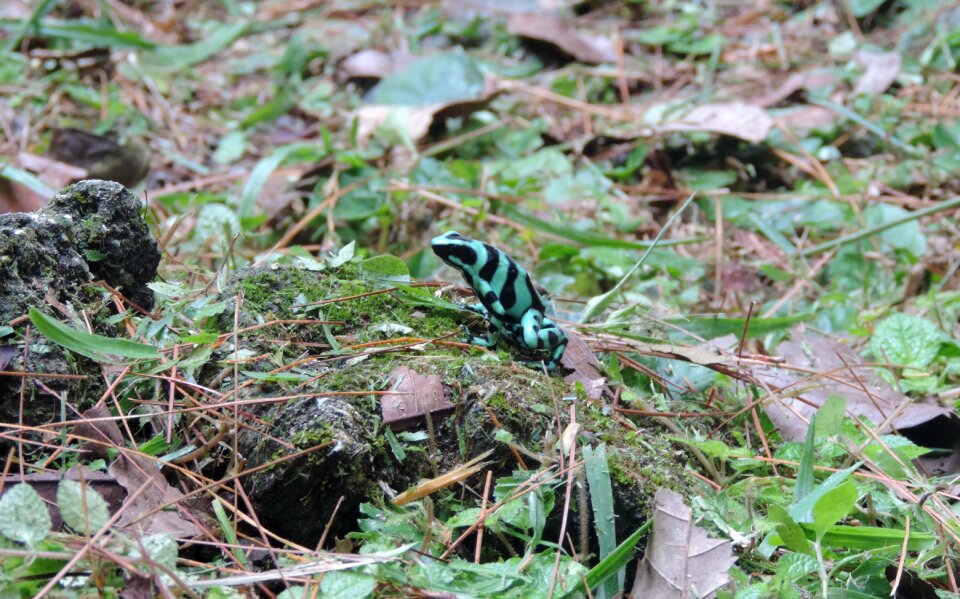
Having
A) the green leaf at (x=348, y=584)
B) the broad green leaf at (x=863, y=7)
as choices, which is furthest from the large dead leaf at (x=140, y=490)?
the broad green leaf at (x=863, y=7)

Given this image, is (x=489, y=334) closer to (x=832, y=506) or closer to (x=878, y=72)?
(x=832, y=506)

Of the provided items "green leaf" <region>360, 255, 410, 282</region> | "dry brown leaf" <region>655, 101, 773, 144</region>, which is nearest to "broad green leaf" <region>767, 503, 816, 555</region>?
"green leaf" <region>360, 255, 410, 282</region>

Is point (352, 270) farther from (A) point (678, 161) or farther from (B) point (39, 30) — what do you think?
(B) point (39, 30)

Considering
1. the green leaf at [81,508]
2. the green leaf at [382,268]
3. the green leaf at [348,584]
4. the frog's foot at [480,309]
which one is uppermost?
the green leaf at [81,508]

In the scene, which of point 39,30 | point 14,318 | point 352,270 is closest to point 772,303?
point 352,270

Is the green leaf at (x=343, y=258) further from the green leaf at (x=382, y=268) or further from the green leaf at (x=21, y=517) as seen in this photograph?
the green leaf at (x=21, y=517)

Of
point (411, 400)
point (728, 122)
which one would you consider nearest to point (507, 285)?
point (411, 400)
